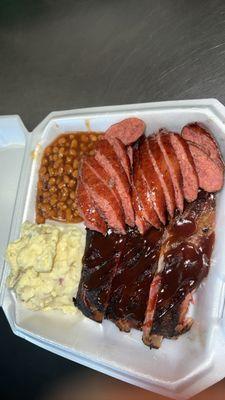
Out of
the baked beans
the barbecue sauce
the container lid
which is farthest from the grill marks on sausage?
the container lid

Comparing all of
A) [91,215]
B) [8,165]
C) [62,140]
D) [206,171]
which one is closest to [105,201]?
[91,215]

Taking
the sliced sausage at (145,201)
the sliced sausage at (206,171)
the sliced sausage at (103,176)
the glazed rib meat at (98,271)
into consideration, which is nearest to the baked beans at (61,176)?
the sliced sausage at (103,176)

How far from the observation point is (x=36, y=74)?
4.31 meters

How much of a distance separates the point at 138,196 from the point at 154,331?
934 millimetres

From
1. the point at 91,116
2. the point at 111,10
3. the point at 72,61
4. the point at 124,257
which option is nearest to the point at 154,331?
the point at 124,257

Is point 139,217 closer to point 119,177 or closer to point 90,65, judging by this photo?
point 119,177

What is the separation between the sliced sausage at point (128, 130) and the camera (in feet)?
10.5

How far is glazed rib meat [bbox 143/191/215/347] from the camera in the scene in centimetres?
287

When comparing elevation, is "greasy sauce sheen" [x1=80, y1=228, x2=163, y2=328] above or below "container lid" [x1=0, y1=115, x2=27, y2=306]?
below

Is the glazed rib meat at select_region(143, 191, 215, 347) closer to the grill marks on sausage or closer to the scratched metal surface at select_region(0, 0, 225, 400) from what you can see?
the grill marks on sausage

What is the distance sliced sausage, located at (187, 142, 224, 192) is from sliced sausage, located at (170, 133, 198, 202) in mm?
43

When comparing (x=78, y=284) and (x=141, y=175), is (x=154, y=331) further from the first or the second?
(x=141, y=175)

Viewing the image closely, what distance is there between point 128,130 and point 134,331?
59.6 inches

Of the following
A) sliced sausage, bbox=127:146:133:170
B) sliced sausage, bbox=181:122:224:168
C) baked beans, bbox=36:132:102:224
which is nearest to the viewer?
sliced sausage, bbox=181:122:224:168
